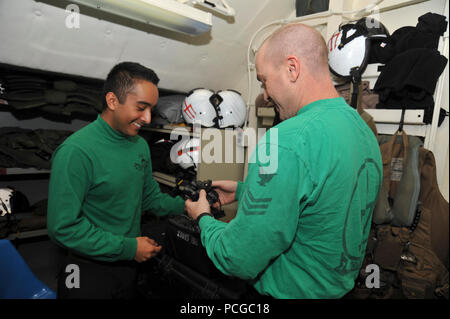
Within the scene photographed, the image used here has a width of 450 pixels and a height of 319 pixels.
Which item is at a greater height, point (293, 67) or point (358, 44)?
point (358, 44)

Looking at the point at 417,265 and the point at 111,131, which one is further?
the point at 417,265

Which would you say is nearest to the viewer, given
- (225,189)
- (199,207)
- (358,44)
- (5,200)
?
(199,207)

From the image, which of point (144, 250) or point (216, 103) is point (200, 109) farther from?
point (144, 250)

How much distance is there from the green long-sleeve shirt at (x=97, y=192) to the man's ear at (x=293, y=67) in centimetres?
99

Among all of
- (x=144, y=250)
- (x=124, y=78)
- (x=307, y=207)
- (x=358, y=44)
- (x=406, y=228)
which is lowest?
(x=144, y=250)

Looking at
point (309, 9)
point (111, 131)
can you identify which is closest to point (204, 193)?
point (111, 131)

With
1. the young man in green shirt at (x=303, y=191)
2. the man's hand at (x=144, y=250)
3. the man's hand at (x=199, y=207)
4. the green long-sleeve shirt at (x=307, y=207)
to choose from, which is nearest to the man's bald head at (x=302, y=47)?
the young man in green shirt at (x=303, y=191)

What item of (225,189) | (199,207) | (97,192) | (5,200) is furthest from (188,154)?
(5,200)

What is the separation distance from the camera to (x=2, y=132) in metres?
2.29

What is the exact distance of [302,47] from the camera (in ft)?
2.98

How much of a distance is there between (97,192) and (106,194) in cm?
4

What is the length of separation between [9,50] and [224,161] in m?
1.79

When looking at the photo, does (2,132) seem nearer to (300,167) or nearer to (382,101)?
(300,167)

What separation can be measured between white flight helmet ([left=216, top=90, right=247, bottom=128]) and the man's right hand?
1132 millimetres
